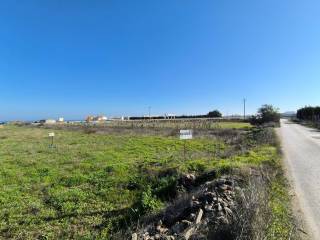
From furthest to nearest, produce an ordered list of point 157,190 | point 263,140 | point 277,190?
point 263,140 < point 157,190 < point 277,190

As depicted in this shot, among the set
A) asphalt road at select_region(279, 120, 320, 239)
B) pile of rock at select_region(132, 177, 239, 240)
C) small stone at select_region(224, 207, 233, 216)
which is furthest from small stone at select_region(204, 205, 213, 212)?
asphalt road at select_region(279, 120, 320, 239)

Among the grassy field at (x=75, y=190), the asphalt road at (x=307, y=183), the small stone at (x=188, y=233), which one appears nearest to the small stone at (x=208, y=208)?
the small stone at (x=188, y=233)

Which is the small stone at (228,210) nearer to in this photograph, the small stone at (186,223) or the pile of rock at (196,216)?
the pile of rock at (196,216)

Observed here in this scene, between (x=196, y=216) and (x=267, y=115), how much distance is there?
59717 millimetres

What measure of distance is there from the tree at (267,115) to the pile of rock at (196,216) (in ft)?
185

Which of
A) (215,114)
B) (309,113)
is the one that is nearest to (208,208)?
(309,113)

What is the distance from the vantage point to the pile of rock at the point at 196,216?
18.7ft

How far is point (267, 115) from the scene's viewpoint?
62219 millimetres

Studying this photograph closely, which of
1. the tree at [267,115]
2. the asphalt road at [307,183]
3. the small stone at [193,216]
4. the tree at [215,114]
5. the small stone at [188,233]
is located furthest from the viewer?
the tree at [215,114]

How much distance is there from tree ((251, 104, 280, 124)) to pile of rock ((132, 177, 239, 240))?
56.3 metres

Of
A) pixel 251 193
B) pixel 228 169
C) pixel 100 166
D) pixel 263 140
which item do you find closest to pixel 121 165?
pixel 100 166

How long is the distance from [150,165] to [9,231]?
8018 mm

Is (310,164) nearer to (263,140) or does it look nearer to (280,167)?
(280,167)

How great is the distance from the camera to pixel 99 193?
11.0m
